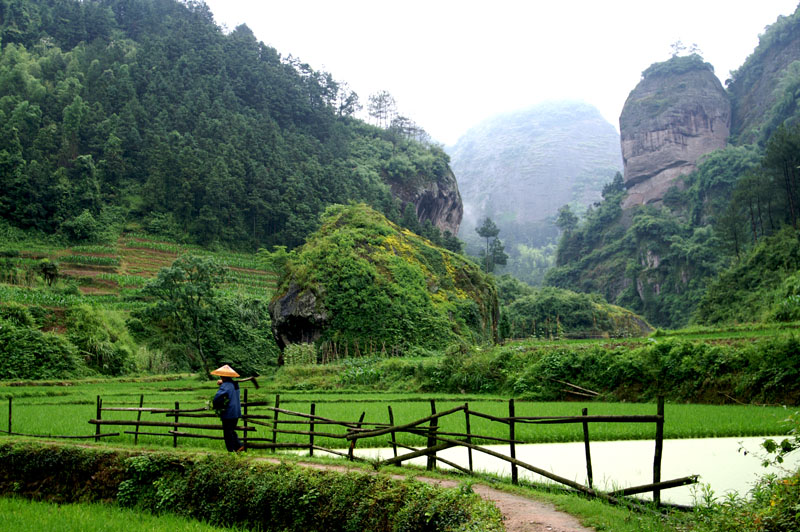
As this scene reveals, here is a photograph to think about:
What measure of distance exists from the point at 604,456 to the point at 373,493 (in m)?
4.89

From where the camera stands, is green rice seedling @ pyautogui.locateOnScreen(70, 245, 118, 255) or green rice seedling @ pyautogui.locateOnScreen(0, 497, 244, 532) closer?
green rice seedling @ pyautogui.locateOnScreen(0, 497, 244, 532)

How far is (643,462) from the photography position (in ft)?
30.9

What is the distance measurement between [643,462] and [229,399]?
7.15m

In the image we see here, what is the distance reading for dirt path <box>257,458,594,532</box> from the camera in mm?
5828

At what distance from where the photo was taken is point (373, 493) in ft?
24.4

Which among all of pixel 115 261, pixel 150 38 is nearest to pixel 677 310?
pixel 115 261

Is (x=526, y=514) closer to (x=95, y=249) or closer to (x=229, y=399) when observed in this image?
(x=229, y=399)

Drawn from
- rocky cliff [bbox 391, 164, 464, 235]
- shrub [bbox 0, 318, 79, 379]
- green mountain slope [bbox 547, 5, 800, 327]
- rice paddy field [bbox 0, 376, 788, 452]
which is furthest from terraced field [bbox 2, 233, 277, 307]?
green mountain slope [bbox 547, 5, 800, 327]

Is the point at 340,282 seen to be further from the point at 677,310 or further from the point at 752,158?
the point at 752,158

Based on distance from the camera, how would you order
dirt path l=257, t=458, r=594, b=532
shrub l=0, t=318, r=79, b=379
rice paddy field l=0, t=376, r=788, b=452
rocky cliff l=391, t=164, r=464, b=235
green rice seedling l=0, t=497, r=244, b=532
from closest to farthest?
1. dirt path l=257, t=458, r=594, b=532
2. green rice seedling l=0, t=497, r=244, b=532
3. rice paddy field l=0, t=376, r=788, b=452
4. shrub l=0, t=318, r=79, b=379
5. rocky cliff l=391, t=164, r=464, b=235

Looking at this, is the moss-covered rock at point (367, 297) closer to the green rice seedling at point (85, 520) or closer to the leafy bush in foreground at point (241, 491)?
the leafy bush in foreground at point (241, 491)

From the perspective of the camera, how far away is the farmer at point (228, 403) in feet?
31.1

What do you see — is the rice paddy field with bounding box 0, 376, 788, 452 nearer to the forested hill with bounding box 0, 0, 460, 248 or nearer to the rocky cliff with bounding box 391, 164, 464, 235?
the forested hill with bounding box 0, 0, 460, 248

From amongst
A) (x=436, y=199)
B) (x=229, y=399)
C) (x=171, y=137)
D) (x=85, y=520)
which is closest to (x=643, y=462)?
(x=229, y=399)
